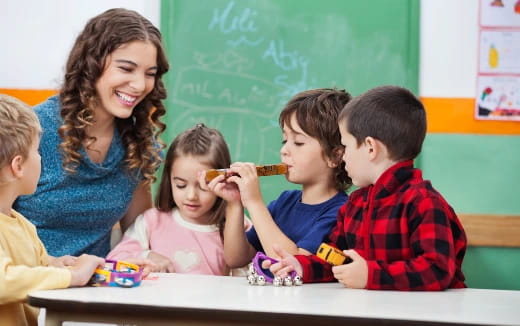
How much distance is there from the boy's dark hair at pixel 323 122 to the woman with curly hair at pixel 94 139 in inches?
21.3

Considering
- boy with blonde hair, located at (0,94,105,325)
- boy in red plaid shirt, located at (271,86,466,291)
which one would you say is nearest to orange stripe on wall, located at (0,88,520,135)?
boy in red plaid shirt, located at (271,86,466,291)

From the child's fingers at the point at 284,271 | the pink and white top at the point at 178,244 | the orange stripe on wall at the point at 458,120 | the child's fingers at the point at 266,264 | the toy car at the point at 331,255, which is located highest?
the orange stripe on wall at the point at 458,120

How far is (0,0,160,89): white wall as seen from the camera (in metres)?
3.64

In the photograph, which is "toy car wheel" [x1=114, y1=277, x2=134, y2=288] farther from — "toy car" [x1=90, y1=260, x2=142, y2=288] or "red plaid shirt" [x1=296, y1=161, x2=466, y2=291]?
"red plaid shirt" [x1=296, y1=161, x2=466, y2=291]

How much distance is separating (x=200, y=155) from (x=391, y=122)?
0.74 metres

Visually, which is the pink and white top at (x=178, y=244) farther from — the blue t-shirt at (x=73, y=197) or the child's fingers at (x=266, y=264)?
the child's fingers at (x=266, y=264)

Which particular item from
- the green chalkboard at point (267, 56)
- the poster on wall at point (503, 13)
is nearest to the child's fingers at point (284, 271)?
the green chalkboard at point (267, 56)

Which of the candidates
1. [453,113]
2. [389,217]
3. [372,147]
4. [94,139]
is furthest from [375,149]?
[453,113]

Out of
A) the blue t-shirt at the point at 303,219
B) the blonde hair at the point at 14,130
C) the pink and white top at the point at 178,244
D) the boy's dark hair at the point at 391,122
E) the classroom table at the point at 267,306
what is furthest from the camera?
the pink and white top at the point at 178,244

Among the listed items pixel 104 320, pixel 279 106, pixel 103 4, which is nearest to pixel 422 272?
pixel 104 320

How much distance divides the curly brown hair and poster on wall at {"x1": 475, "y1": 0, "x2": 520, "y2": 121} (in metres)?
1.70

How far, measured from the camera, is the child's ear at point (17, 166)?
167cm

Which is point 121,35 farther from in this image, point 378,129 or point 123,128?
point 378,129

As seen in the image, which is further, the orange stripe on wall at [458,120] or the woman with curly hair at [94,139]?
the orange stripe on wall at [458,120]
